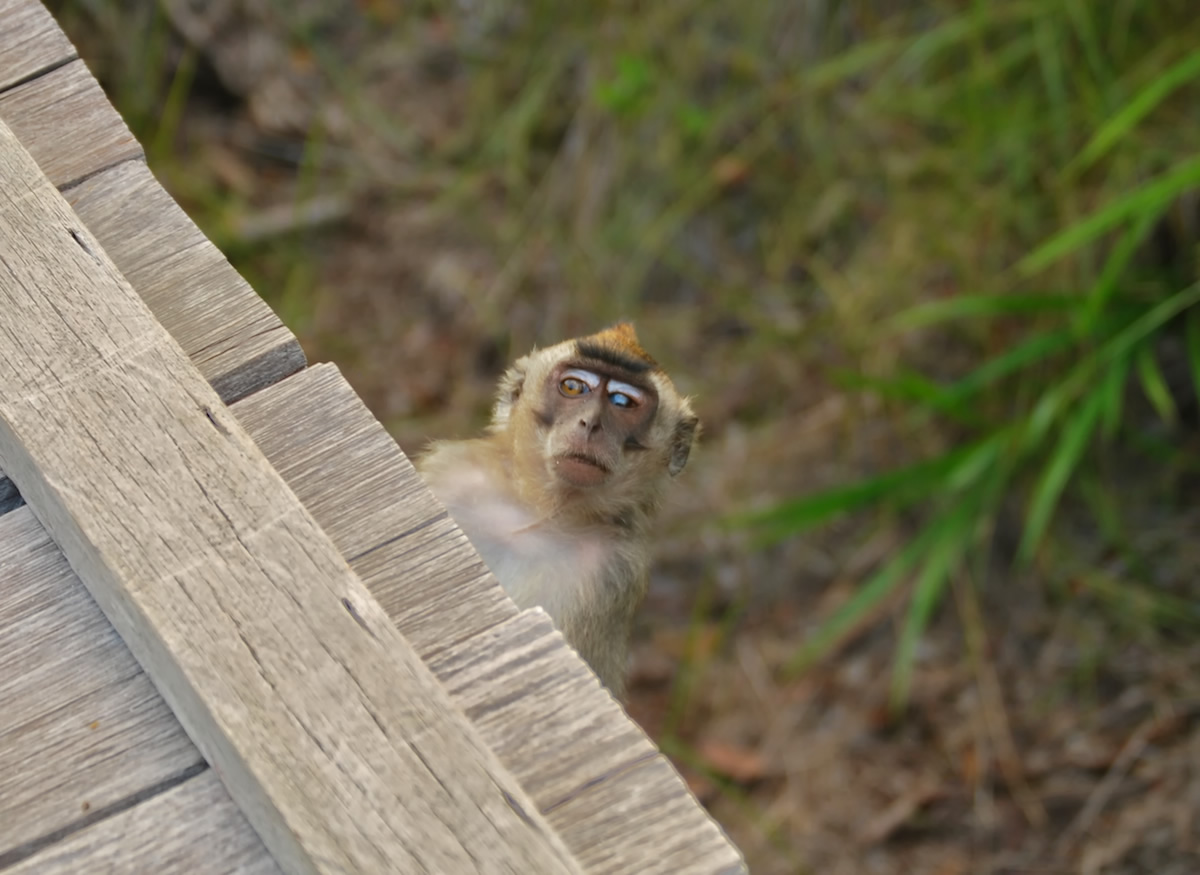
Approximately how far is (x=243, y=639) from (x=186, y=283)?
589mm

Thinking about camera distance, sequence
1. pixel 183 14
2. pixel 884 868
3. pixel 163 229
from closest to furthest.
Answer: pixel 163 229 → pixel 884 868 → pixel 183 14

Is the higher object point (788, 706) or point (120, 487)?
point (120, 487)

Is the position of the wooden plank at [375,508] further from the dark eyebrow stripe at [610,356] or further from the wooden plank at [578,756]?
the dark eyebrow stripe at [610,356]

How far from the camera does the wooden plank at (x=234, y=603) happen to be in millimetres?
1168

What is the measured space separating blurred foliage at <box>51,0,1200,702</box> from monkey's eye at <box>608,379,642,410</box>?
1277 mm

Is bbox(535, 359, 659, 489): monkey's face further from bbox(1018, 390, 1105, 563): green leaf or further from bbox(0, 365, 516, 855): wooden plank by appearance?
bbox(1018, 390, 1105, 563): green leaf

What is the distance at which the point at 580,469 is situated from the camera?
268 centimetres

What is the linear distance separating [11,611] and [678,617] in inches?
148

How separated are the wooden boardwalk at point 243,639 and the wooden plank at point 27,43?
0.33 meters

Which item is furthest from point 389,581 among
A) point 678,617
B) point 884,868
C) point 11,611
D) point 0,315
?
point 678,617

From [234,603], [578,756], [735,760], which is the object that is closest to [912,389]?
[735,760]

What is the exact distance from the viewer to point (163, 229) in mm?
1695

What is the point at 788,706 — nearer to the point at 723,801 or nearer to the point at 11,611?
the point at 723,801

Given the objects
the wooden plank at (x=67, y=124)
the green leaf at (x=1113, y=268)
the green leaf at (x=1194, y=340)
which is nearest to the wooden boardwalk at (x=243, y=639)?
the wooden plank at (x=67, y=124)
